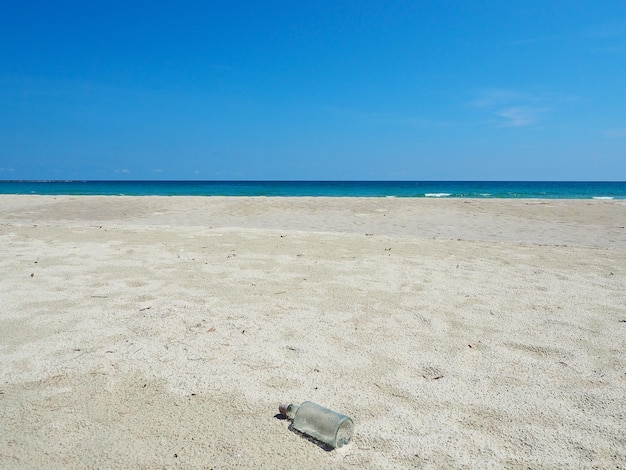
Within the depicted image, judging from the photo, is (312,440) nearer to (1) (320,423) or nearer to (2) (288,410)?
(1) (320,423)

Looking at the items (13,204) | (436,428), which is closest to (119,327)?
(436,428)

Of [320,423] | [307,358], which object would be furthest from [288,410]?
[307,358]

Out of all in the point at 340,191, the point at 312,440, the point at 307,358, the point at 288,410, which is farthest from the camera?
the point at 340,191

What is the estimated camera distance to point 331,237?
7.07m

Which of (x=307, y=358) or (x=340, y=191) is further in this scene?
(x=340, y=191)

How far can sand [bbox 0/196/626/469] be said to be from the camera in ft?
5.36

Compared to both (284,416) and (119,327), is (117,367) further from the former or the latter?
(284,416)

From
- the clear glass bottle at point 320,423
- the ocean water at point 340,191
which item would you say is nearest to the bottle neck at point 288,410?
the clear glass bottle at point 320,423

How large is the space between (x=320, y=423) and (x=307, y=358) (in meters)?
0.67

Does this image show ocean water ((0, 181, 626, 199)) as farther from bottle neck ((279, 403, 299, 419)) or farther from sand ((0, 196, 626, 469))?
bottle neck ((279, 403, 299, 419))

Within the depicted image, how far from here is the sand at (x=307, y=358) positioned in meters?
1.63

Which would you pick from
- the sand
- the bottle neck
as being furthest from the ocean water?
the bottle neck

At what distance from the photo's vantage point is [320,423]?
171 cm

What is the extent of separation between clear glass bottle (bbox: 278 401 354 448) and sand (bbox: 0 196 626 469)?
0.14 feet
